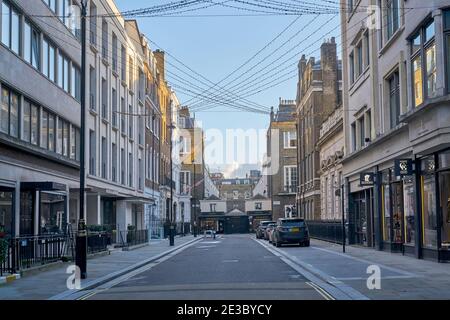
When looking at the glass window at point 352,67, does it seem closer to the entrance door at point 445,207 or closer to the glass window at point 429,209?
the glass window at point 429,209

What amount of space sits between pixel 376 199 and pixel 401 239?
3904 millimetres

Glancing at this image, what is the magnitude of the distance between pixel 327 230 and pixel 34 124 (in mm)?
23022

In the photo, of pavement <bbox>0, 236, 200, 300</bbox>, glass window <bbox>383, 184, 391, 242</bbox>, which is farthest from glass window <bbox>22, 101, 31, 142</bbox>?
glass window <bbox>383, 184, 391, 242</bbox>

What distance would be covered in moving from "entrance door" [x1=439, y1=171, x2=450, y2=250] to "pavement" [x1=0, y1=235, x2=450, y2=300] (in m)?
0.93

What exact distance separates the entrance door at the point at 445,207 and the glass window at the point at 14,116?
14.8 m

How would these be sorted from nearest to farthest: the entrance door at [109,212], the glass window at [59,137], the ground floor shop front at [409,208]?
the ground floor shop front at [409,208]
the glass window at [59,137]
the entrance door at [109,212]

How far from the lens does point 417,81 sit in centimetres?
2322

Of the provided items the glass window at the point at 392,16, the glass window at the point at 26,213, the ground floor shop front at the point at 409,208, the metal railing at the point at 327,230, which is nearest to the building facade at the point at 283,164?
the metal railing at the point at 327,230

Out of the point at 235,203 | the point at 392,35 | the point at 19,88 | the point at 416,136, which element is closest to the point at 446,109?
the point at 416,136

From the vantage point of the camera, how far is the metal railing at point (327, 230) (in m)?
38.9

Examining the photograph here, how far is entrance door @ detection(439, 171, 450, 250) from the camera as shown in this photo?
69.9 feet

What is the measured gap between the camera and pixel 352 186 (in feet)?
124

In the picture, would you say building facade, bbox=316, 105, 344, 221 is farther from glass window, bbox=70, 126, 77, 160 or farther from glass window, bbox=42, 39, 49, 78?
glass window, bbox=42, 39, 49, 78

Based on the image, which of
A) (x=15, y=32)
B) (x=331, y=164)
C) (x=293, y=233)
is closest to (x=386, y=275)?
(x=15, y=32)
